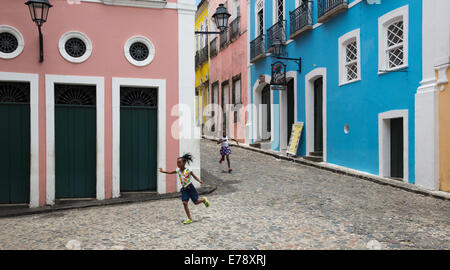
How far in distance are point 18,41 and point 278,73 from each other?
378 inches

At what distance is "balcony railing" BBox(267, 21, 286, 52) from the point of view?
1598 centimetres

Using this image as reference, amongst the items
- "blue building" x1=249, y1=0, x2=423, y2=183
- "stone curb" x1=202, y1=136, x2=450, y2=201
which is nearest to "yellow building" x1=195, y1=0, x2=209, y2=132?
"blue building" x1=249, y1=0, x2=423, y2=183

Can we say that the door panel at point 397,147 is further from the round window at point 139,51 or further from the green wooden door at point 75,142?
the green wooden door at point 75,142

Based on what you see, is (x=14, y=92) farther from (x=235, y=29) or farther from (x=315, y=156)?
(x=235, y=29)

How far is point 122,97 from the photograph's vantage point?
30.6ft

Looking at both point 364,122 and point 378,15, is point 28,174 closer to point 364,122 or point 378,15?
point 364,122

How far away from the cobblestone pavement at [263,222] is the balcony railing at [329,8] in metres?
5.11

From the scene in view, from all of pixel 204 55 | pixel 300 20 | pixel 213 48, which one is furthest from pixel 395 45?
pixel 204 55

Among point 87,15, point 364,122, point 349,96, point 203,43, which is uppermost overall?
point 203,43

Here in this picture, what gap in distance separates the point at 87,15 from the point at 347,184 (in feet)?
22.2

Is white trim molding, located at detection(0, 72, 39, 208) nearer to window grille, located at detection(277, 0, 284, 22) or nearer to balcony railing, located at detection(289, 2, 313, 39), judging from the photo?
balcony railing, located at detection(289, 2, 313, 39)

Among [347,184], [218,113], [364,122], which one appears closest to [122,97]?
[347,184]

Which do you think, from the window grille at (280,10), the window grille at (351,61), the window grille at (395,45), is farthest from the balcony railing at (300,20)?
the window grille at (395,45)

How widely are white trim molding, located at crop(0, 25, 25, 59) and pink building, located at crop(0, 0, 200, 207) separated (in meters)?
0.02
